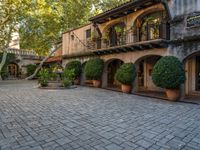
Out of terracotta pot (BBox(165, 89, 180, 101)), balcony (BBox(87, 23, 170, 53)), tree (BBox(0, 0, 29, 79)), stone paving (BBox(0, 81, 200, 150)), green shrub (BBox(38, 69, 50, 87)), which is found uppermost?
tree (BBox(0, 0, 29, 79))

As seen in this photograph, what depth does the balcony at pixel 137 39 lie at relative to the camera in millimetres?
10695

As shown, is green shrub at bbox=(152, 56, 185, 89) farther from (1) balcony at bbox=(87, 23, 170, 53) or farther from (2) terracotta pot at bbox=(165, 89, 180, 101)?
(1) balcony at bbox=(87, 23, 170, 53)

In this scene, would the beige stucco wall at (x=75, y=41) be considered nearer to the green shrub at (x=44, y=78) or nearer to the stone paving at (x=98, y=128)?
the green shrub at (x=44, y=78)

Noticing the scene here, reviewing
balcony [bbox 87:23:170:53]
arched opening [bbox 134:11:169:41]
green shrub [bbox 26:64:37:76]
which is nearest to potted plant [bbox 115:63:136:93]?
balcony [bbox 87:23:170:53]

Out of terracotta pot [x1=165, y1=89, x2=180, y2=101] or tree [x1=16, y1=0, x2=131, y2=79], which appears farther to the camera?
tree [x1=16, y1=0, x2=131, y2=79]

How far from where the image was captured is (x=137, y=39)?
13.0 metres

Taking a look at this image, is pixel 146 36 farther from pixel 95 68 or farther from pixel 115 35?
pixel 95 68

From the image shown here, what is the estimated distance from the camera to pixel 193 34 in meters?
9.45

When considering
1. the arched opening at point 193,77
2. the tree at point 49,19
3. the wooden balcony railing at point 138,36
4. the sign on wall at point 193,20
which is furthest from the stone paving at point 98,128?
the tree at point 49,19

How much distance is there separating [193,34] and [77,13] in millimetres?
16894

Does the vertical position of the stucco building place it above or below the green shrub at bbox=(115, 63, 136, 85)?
above

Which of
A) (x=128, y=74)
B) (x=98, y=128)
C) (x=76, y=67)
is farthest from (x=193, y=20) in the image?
(x=76, y=67)

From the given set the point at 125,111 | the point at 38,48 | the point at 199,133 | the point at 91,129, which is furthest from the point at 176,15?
the point at 38,48

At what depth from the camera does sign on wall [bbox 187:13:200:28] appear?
926 cm
